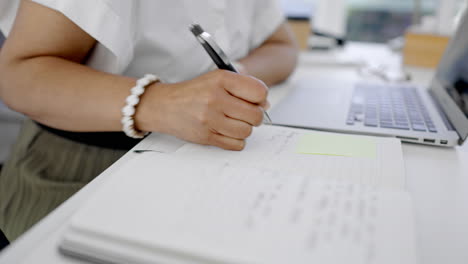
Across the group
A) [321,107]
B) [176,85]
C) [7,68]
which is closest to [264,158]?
[176,85]

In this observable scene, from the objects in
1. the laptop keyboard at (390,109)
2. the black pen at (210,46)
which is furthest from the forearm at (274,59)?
the black pen at (210,46)

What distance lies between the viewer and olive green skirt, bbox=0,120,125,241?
0.55 m

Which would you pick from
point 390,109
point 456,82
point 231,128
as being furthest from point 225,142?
point 456,82

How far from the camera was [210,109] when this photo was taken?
0.42 m

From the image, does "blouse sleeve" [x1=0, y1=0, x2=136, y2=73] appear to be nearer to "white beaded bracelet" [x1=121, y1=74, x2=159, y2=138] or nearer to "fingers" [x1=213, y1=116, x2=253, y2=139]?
"white beaded bracelet" [x1=121, y1=74, x2=159, y2=138]

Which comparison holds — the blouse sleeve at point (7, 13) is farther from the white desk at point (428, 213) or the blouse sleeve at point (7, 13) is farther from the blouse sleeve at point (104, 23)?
the white desk at point (428, 213)

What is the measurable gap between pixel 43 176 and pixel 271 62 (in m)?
0.50

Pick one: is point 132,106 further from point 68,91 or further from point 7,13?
point 7,13

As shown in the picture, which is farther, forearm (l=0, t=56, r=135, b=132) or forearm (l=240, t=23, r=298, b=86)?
forearm (l=240, t=23, r=298, b=86)

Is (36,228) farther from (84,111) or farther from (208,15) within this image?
(208,15)

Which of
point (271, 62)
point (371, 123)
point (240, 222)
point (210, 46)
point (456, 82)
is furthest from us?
point (271, 62)

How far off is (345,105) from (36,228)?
0.51 m

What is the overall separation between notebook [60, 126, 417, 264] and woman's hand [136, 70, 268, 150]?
0.07 meters

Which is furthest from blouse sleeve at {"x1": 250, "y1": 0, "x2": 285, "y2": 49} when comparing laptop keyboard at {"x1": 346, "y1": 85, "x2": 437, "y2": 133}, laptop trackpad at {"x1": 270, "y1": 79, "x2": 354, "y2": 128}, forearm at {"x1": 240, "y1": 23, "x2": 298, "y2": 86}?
laptop keyboard at {"x1": 346, "y1": 85, "x2": 437, "y2": 133}
